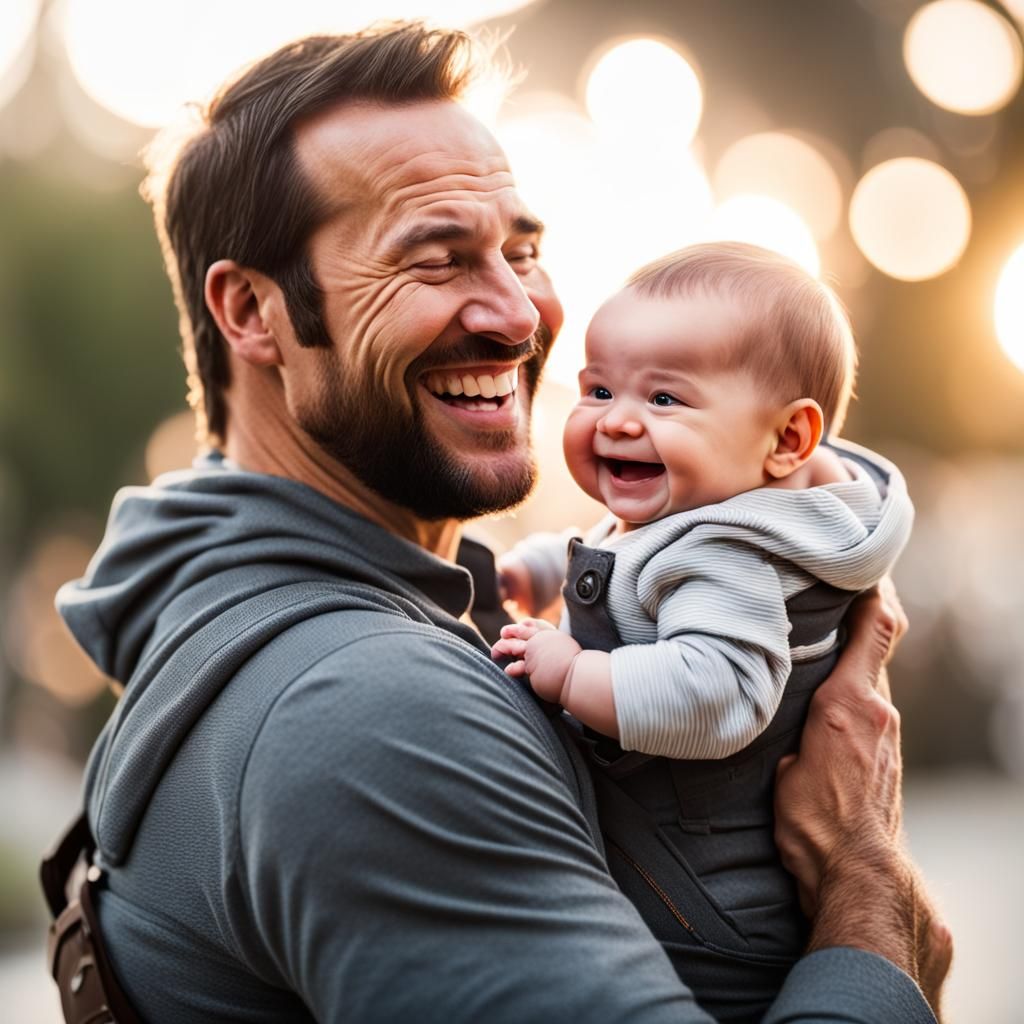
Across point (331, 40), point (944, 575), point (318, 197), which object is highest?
point (331, 40)

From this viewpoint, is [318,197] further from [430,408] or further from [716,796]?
[716,796]

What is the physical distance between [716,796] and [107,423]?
495 inches

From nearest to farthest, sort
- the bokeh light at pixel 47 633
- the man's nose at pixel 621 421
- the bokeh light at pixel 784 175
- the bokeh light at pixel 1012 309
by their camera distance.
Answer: the man's nose at pixel 621 421 → the bokeh light at pixel 1012 309 → the bokeh light at pixel 47 633 → the bokeh light at pixel 784 175

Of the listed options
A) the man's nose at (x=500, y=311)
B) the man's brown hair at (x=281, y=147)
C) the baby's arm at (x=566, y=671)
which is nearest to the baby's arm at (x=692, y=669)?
the baby's arm at (x=566, y=671)

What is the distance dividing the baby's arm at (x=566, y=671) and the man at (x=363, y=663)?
0.15 feet

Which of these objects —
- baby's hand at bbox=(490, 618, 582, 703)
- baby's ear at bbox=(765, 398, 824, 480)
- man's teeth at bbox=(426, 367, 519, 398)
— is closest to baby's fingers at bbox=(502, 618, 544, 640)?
baby's hand at bbox=(490, 618, 582, 703)

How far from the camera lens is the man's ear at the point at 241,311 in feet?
7.34

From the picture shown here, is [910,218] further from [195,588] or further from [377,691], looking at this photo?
[377,691]

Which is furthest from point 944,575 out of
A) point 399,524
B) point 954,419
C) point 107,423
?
point 399,524

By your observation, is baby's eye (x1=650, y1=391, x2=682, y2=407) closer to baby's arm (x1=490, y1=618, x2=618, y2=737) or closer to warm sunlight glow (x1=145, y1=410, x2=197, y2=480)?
baby's arm (x1=490, y1=618, x2=618, y2=737)

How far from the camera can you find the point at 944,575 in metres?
13.6

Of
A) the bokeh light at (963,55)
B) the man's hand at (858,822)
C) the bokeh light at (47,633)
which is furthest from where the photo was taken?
the bokeh light at (963,55)

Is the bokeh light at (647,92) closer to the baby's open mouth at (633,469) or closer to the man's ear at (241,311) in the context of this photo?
the man's ear at (241,311)

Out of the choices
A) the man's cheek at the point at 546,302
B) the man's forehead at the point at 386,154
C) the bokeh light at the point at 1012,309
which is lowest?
the man's cheek at the point at 546,302
